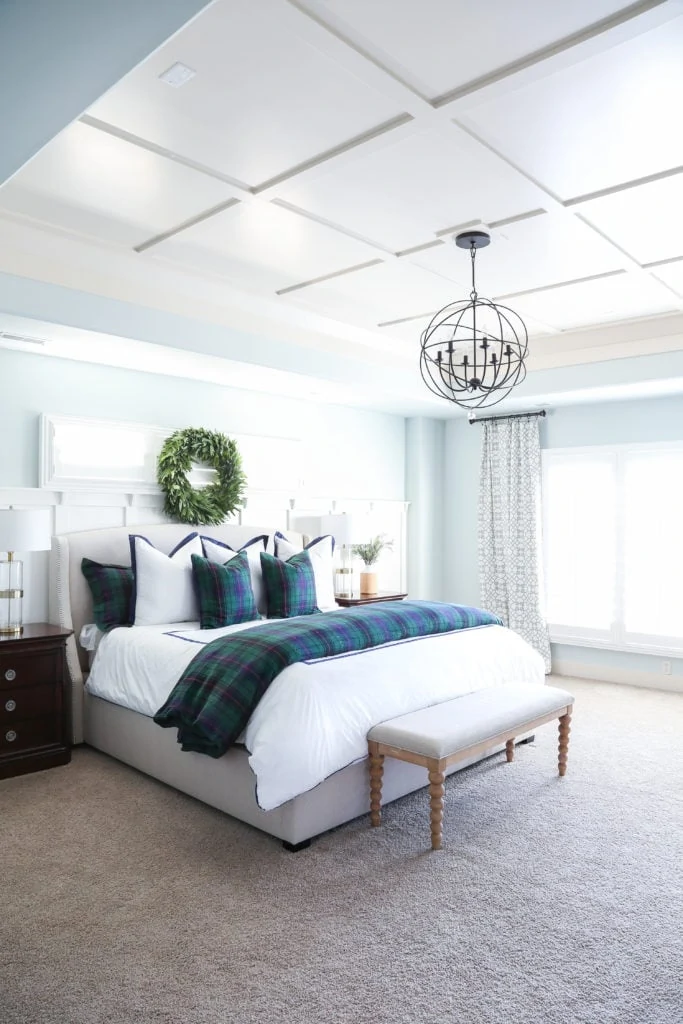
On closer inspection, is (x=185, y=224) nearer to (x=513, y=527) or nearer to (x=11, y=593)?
(x=11, y=593)

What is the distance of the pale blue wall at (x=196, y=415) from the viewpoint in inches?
175

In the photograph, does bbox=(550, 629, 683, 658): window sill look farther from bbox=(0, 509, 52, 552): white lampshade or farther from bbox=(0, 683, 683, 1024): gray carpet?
bbox=(0, 509, 52, 552): white lampshade

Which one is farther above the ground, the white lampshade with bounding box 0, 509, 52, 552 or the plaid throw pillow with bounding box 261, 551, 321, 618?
the white lampshade with bounding box 0, 509, 52, 552

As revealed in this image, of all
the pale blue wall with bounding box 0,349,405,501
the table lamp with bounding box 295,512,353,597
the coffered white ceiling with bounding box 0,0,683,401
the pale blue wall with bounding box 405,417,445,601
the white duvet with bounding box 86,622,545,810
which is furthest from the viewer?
the pale blue wall with bounding box 405,417,445,601

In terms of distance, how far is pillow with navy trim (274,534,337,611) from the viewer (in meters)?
5.15

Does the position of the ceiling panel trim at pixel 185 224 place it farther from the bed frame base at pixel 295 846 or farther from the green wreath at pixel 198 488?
the bed frame base at pixel 295 846

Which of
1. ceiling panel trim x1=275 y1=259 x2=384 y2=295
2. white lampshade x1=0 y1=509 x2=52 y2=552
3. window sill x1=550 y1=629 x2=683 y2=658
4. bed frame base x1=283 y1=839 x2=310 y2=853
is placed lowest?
bed frame base x1=283 y1=839 x2=310 y2=853

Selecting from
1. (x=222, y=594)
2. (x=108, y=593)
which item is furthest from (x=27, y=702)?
(x=222, y=594)

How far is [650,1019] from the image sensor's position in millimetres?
2047

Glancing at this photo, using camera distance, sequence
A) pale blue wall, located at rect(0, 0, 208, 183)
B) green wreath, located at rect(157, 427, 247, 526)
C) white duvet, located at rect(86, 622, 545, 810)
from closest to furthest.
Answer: pale blue wall, located at rect(0, 0, 208, 183) < white duvet, located at rect(86, 622, 545, 810) < green wreath, located at rect(157, 427, 247, 526)

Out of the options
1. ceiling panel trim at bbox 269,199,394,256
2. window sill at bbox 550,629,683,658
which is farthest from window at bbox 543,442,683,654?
ceiling panel trim at bbox 269,199,394,256

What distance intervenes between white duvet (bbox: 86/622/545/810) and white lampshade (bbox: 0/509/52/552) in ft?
2.21

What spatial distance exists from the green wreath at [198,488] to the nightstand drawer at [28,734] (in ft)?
5.42

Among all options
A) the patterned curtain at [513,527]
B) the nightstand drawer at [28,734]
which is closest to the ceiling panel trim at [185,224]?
the nightstand drawer at [28,734]
